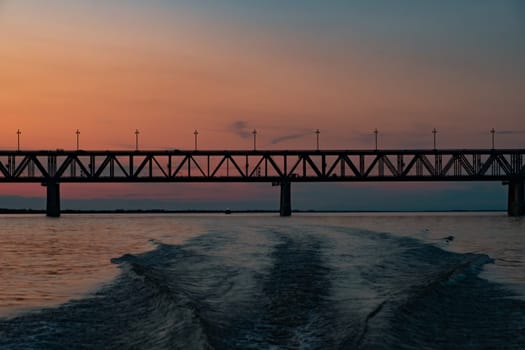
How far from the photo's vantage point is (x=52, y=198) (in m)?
131

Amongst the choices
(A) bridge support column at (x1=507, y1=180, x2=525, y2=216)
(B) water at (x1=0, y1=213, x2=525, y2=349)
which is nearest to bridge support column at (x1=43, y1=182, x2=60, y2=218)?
(A) bridge support column at (x1=507, y1=180, x2=525, y2=216)

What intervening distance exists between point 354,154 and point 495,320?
11784 centimetres

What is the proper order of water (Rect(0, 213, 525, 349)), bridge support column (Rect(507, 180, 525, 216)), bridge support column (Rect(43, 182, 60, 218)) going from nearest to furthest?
water (Rect(0, 213, 525, 349)) → bridge support column (Rect(507, 180, 525, 216)) → bridge support column (Rect(43, 182, 60, 218))

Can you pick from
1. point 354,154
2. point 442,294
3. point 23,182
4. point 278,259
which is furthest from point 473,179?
point 442,294

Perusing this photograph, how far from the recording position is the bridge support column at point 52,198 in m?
130

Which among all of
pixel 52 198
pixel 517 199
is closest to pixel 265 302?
pixel 52 198

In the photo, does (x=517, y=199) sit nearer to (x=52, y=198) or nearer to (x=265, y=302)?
(x=52, y=198)

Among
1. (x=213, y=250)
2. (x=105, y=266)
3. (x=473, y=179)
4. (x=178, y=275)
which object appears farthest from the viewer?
(x=473, y=179)

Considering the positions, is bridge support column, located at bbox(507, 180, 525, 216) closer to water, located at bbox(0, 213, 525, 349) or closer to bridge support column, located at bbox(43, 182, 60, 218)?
bridge support column, located at bbox(43, 182, 60, 218)

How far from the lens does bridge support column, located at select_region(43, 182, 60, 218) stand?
13025cm

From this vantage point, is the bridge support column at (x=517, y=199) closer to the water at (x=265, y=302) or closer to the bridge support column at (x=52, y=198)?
the bridge support column at (x=52, y=198)

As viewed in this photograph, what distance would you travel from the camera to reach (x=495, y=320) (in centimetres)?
1418

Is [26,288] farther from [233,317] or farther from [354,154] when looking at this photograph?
[354,154]

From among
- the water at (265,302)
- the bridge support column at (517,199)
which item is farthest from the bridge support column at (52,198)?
the water at (265,302)
